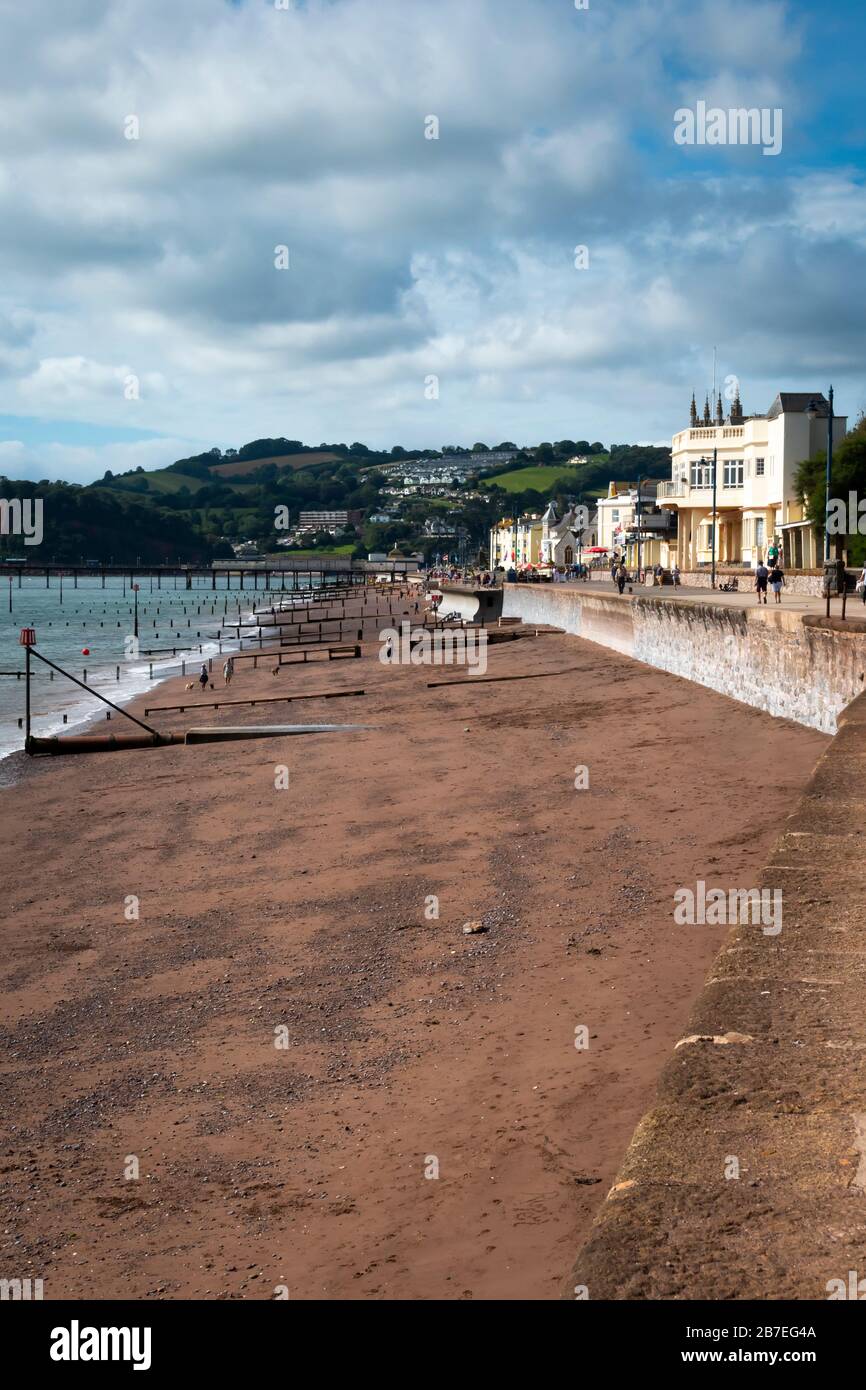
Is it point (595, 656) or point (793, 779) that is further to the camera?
point (595, 656)

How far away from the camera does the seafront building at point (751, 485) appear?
5378 centimetres

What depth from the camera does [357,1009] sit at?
9.03m

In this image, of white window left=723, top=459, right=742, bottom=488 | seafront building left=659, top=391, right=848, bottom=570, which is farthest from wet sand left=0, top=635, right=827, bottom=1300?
white window left=723, top=459, right=742, bottom=488

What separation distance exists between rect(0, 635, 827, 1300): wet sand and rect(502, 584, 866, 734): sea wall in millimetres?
644

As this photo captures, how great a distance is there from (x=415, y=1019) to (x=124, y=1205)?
277cm

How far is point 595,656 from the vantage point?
35.2m

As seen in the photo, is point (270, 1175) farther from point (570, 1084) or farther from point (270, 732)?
point (270, 732)

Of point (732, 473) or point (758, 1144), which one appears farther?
point (732, 473)

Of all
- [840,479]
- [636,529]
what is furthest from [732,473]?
[636,529]

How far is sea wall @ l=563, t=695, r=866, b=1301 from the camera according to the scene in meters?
3.36

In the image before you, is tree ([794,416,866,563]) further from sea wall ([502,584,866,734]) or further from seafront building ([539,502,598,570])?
seafront building ([539,502,598,570])

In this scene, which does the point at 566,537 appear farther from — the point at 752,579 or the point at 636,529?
the point at 752,579

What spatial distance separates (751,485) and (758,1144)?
57.0 meters
